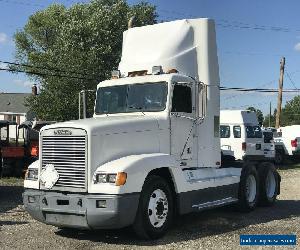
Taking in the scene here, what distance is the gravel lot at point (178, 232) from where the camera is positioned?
8.34 m

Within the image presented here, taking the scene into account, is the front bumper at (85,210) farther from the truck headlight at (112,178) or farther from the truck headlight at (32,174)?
the truck headlight at (32,174)

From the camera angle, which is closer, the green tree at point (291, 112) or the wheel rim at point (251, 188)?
the wheel rim at point (251, 188)

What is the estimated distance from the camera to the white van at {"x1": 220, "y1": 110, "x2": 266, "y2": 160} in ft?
77.2

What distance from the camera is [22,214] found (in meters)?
11.4

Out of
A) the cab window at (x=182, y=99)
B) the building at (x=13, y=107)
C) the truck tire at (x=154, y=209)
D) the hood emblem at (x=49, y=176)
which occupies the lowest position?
the truck tire at (x=154, y=209)

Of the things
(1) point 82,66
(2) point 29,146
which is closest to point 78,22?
(1) point 82,66

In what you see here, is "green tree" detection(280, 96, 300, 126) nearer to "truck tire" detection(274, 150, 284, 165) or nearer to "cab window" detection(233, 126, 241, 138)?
"truck tire" detection(274, 150, 284, 165)

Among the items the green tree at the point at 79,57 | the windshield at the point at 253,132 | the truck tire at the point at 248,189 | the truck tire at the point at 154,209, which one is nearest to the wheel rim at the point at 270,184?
the truck tire at the point at 248,189

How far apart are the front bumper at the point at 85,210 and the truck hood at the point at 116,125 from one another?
110 cm

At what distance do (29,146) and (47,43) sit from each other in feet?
128

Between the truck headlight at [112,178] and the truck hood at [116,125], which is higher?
the truck hood at [116,125]

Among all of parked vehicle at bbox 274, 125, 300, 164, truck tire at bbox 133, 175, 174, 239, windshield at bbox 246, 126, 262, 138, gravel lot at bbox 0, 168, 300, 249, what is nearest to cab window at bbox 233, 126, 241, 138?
windshield at bbox 246, 126, 262, 138

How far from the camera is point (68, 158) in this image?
27.8ft

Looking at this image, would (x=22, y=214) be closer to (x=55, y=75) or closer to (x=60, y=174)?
(x=60, y=174)
